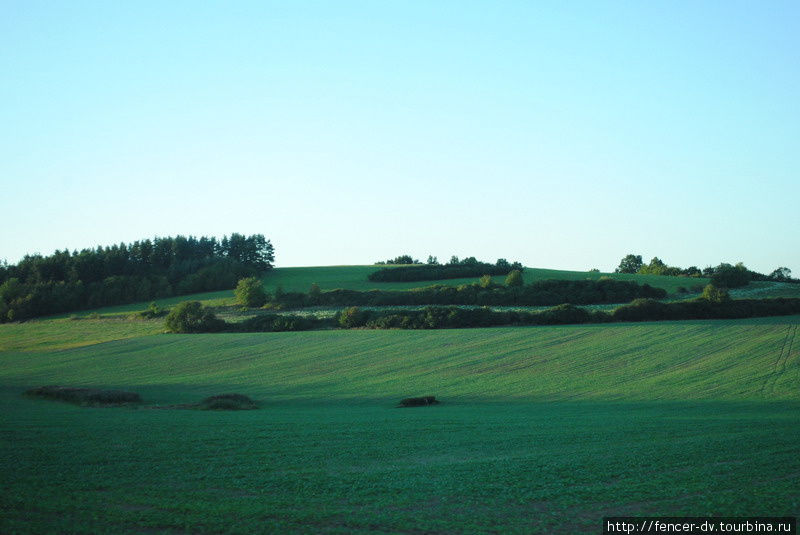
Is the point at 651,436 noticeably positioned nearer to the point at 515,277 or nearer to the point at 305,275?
the point at 515,277

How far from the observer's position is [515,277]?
8356 centimetres

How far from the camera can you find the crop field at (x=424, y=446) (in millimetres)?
10977

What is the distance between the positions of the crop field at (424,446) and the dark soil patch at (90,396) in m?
1.21

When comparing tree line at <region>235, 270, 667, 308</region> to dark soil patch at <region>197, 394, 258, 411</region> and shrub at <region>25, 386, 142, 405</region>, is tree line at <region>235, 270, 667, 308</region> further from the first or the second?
dark soil patch at <region>197, 394, 258, 411</region>

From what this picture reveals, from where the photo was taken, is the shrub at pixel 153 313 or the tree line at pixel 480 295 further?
A: the shrub at pixel 153 313

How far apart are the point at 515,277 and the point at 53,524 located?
7665 centimetres

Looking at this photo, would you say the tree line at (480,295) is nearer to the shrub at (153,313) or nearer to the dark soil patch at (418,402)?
the shrub at (153,313)

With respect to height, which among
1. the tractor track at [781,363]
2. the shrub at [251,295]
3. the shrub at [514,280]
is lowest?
the tractor track at [781,363]

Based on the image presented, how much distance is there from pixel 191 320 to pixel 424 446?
174 feet

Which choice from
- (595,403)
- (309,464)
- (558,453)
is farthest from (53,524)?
(595,403)

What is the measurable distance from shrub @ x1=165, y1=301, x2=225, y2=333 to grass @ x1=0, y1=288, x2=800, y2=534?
2130 centimetres

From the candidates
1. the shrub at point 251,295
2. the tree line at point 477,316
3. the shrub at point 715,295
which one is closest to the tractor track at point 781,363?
the tree line at point 477,316

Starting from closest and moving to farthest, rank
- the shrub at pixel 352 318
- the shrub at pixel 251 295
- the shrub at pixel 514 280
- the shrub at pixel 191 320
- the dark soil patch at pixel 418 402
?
the dark soil patch at pixel 418 402 < the shrub at pixel 352 318 < the shrub at pixel 191 320 < the shrub at pixel 251 295 < the shrub at pixel 514 280

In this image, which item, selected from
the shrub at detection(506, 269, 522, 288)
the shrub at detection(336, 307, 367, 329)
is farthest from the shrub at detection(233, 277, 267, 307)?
the shrub at detection(506, 269, 522, 288)
